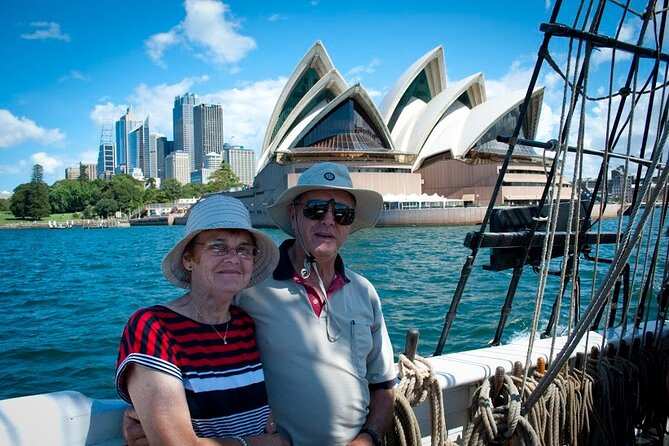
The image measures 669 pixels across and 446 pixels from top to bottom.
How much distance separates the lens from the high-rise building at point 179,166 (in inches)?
6073

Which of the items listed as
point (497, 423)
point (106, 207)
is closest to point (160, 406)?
point (497, 423)

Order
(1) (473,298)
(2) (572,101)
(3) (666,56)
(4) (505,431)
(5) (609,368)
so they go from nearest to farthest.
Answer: (4) (505,431) < (2) (572,101) < (5) (609,368) < (3) (666,56) < (1) (473,298)

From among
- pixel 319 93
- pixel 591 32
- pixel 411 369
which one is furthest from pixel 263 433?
pixel 319 93

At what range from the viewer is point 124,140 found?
7618 inches

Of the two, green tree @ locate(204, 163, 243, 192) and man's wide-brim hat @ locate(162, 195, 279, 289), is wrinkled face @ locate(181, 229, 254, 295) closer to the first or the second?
man's wide-brim hat @ locate(162, 195, 279, 289)

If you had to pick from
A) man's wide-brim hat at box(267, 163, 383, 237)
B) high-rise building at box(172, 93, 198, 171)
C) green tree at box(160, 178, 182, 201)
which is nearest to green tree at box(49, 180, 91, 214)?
green tree at box(160, 178, 182, 201)

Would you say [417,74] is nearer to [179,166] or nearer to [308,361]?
[308,361]

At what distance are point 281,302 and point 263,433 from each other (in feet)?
1.02

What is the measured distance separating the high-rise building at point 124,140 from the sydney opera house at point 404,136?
157 meters

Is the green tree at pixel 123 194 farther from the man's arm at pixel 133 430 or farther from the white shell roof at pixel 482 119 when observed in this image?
the man's arm at pixel 133 430

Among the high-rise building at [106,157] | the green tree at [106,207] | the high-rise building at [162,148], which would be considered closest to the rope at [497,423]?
the green tree at [106,207]

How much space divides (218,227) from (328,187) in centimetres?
37

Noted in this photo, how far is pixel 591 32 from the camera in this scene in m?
1.81

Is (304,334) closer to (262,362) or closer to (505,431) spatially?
(262,362)
